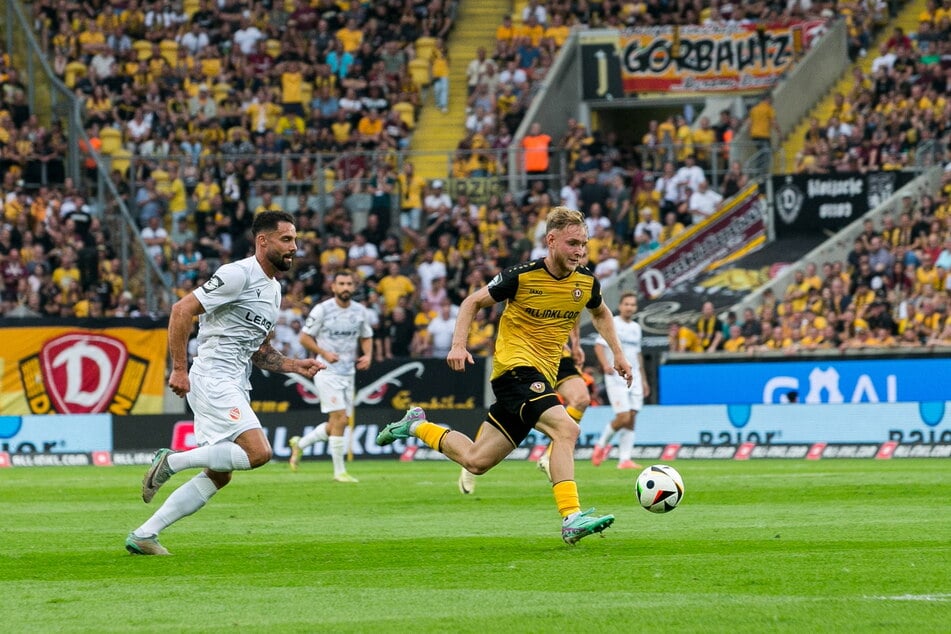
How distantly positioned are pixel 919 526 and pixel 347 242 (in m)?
22.3

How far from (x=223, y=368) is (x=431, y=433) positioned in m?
1.88

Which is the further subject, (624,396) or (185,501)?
(624,396)

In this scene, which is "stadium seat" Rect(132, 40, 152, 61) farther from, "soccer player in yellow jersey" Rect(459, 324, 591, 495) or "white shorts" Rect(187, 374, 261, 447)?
"white shorts" Rect(187, 374, 261, 447)

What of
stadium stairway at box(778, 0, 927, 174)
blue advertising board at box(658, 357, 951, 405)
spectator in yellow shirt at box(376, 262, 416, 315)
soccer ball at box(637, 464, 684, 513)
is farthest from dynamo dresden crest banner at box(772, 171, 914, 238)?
soccer ball at box(637, 464, 684, 513)

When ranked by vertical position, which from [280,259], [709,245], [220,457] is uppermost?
[280,259]

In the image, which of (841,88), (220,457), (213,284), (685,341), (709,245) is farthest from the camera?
(841,88)

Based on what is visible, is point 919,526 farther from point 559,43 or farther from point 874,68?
point 559,43

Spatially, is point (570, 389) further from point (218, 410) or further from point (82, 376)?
point (82, 376)

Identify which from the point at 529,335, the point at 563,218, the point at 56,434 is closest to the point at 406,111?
the point at 56,434

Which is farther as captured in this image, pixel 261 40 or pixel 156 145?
pixel 261 40

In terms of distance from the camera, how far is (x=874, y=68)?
34844 mm

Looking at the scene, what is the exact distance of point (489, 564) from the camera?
10273mm

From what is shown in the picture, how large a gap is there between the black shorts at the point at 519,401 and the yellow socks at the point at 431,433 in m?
0.61

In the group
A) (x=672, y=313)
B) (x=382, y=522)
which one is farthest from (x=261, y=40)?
(x=382, y=522)
